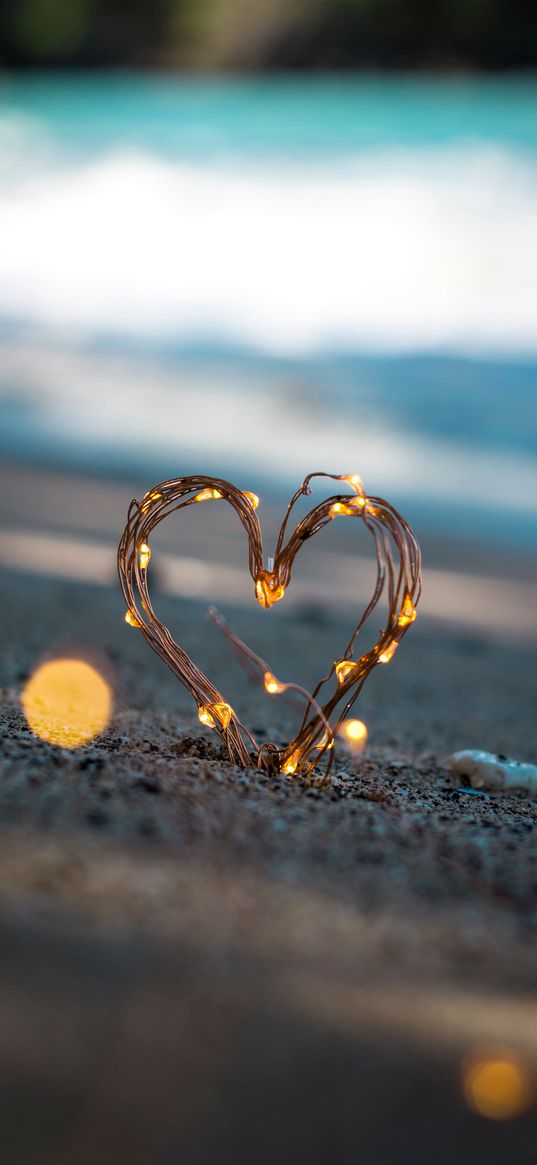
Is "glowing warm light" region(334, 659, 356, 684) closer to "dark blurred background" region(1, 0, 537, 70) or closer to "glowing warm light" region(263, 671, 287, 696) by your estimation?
"glowing warm light" region(263, 671, 287, 696)

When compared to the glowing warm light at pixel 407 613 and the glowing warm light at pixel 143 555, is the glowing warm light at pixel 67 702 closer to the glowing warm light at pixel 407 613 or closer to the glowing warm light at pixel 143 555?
the glowing warm light at pixel 143 555

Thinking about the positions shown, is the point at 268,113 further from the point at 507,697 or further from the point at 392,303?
the point at 507,697

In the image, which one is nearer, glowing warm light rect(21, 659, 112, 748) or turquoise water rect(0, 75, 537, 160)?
glowing warm light rect(21, 659, 112, 748)

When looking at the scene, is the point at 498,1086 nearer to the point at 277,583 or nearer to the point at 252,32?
the point at 277,583

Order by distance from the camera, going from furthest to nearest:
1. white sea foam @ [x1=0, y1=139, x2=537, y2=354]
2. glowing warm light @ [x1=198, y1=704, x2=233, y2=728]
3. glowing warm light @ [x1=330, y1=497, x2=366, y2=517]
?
white sea foam @ [x1=0, y1=139, x2=537, y2=354] < glowing warm light @ [x1=198, y1=704, x2=233, y2=728] < glowing warm light @ [x1=330, y1=497, x2=366, y2=517]

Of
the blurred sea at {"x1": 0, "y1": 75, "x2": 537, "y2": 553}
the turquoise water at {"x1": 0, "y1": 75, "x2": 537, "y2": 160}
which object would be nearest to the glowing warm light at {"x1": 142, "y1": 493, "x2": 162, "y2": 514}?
the blurred sea at {"x1": 0, "y1": 75, "x2": 537, "y2": 553}

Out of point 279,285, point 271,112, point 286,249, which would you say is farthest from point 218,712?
point 271,112

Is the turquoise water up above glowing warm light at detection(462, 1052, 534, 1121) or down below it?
above
